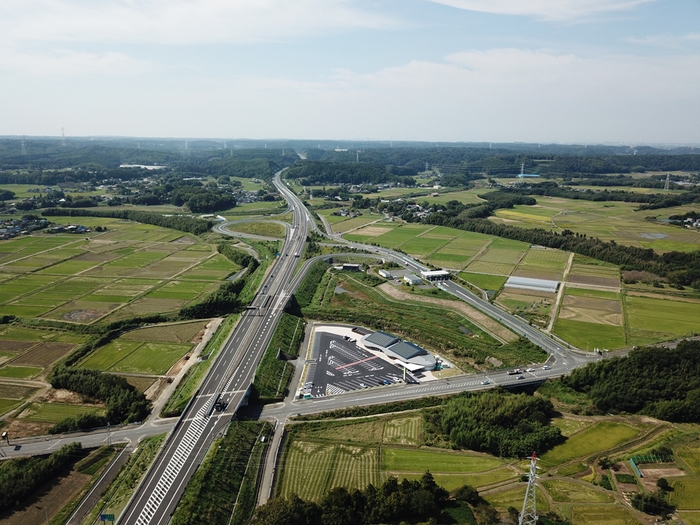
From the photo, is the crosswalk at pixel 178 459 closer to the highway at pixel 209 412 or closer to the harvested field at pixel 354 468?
the highway at pixel 209 412

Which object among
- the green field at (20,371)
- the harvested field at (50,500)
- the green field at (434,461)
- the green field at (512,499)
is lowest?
the harvested field at (50,500)

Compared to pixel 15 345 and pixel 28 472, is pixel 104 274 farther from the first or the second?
pixel 28 472

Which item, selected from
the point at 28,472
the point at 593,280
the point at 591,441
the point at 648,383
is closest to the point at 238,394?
the point at 28,472

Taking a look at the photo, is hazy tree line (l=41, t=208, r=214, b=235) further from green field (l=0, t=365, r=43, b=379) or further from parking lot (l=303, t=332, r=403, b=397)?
parking lot (l=303, t=332, r=403, b=397)

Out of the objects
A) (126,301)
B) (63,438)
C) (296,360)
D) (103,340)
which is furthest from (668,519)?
(126,301)

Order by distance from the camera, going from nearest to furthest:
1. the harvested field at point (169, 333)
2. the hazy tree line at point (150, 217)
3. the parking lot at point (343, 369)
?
the parking lot at point (343, 369)
the harvested field at point (169, 333)
the hazy tree line at point (150, 217)

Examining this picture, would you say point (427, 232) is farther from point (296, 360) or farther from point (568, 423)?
point (568, 423)

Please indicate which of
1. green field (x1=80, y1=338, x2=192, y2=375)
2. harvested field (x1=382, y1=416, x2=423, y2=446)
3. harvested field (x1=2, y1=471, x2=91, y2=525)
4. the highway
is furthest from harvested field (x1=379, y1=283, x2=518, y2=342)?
harvested field (x1=2, y1=471, x2=91, y2=525)

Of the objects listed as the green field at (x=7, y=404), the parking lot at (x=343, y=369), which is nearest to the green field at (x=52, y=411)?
the green field at (x=7, y=404)
